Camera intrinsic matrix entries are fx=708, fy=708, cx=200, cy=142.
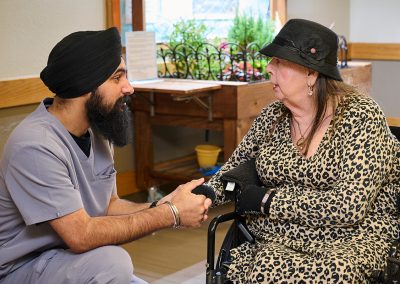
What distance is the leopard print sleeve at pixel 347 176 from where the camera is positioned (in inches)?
85.9

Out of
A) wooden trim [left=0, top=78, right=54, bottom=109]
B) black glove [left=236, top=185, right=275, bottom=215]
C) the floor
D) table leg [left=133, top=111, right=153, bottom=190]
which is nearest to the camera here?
black glove [left=236, top=185, right=275, bottom=215]

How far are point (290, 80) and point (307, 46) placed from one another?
14cm

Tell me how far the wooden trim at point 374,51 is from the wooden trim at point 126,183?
2.64m

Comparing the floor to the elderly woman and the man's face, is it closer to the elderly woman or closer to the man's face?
the elderly woman

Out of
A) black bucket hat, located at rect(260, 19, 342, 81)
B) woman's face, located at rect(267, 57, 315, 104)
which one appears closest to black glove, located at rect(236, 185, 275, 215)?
woman's face, located at rect(267, 57, 315, 104)

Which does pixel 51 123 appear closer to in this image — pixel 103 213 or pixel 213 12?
pixel 103 213

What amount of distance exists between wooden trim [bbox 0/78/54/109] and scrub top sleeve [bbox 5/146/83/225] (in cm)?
173

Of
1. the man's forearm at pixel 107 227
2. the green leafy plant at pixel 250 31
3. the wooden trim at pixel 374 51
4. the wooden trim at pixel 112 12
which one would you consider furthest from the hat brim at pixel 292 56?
the wooden trim at pixel 374 51

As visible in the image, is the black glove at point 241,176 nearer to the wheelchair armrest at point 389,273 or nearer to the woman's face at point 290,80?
the woman's face at point 290,80

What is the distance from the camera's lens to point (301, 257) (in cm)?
217

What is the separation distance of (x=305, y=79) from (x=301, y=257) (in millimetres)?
597

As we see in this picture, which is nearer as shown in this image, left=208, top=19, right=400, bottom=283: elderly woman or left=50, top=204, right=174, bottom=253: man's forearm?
left=50, top=204, right=174, bottom=253: man's forearm

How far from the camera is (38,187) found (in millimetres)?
2002

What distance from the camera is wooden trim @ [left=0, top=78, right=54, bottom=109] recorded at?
367 cm
